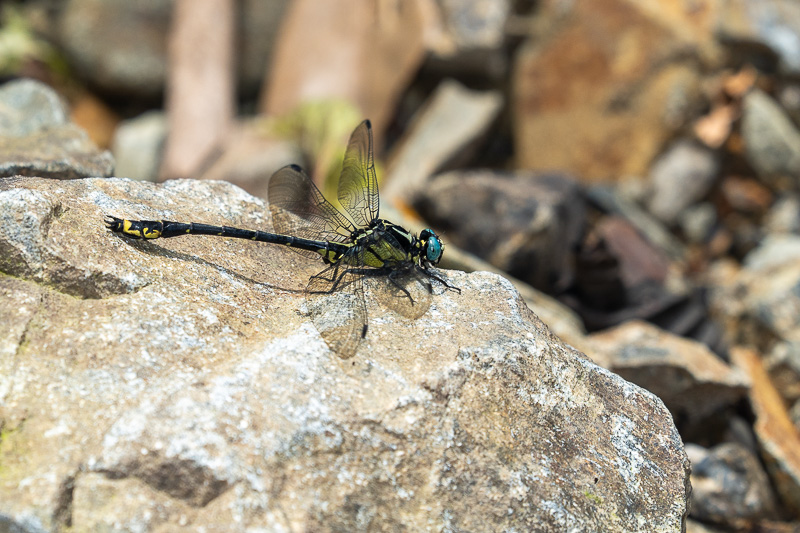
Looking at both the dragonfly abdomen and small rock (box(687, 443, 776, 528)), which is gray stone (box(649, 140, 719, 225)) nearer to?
small rock (box(687, 443, 776, 528))

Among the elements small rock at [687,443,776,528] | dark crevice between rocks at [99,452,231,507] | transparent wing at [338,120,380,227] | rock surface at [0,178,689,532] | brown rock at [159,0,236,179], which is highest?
brown rock at [159,0,236,179]

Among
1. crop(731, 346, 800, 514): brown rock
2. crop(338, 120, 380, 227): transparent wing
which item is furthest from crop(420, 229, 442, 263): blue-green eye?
crop(731, 346, 800, 514): brown rock

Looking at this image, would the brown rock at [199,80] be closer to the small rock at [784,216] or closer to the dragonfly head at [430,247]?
the dragonfly head at [430,247]

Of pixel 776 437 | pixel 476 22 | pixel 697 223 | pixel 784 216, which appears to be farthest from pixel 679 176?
pixel 776 437

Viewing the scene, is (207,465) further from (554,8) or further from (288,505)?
(554,8)

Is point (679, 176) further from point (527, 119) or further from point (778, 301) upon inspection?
point (778, 301)

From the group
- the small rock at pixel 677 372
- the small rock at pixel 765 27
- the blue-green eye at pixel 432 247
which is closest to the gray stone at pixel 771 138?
the small rock at pixel 765 27
